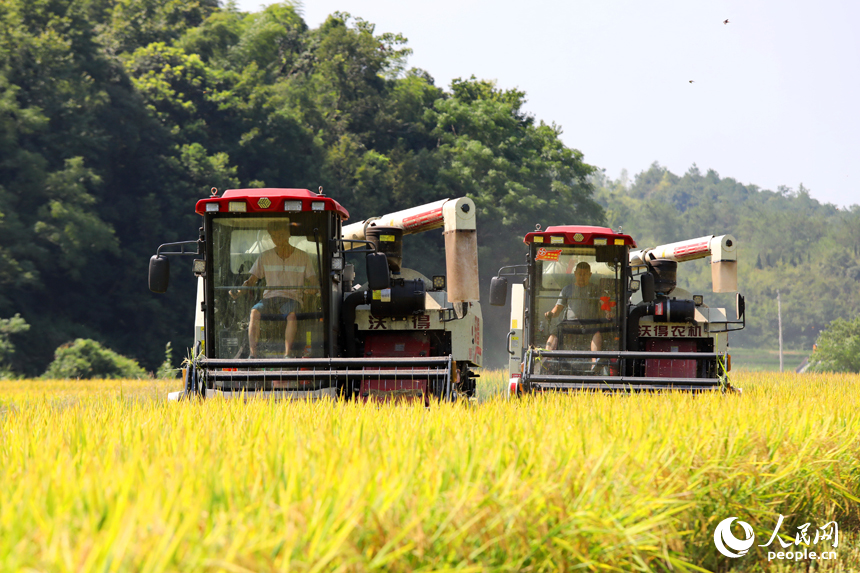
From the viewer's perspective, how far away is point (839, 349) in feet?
117

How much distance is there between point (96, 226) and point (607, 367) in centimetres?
2283

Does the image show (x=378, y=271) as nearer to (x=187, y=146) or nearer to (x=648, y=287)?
(x=648, y=287)

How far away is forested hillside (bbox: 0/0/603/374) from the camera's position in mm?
28719

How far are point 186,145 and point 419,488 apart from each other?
106 feet

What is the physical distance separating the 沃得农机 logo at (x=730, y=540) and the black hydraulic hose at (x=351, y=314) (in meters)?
5.67

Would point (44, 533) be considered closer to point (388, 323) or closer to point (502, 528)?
point (502, 528)

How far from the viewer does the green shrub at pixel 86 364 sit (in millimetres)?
24486

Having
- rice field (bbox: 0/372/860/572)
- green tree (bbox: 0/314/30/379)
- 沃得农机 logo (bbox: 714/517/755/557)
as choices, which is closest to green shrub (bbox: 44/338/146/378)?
green tree (bbox: 0/314/30/379)

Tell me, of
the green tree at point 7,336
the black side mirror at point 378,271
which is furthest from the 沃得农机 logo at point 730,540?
the green tree at point 7,336

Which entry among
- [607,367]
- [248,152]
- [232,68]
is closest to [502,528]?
[607,367]

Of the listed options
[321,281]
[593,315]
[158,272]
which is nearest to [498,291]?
[593,315]

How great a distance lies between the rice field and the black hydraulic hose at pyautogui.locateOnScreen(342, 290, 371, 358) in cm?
370

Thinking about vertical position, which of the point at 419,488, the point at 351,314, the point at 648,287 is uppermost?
the point at 648,287

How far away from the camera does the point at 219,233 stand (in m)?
8.64
